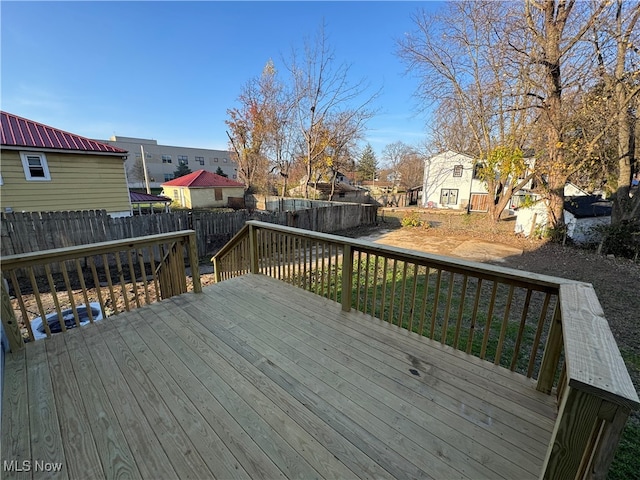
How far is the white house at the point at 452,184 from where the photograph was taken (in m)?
21.8

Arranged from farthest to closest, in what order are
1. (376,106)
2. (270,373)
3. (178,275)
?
(376,106) < (178,275) < (270,373)

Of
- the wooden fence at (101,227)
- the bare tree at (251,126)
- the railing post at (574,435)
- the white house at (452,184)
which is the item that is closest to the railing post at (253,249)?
the railing post at (574,435)

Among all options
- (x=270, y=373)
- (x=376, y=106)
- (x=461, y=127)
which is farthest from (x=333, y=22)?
(x=270, y=373)

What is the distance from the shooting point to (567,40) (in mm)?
7645

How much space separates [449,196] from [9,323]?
26.0 metres

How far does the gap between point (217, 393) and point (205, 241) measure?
7373 millimetres

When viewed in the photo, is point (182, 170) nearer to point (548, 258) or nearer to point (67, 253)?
point (67, 253)

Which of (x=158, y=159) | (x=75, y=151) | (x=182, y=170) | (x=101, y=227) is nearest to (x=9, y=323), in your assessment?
(x=101, y=227)

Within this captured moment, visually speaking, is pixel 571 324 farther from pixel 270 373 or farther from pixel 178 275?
pixel 178 275

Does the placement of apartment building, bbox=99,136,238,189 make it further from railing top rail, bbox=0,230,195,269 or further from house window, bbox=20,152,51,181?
railing top rail, bbox=0,230,195,269

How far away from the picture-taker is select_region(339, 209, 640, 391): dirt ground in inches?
160

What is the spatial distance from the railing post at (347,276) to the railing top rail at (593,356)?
1766 millimetres

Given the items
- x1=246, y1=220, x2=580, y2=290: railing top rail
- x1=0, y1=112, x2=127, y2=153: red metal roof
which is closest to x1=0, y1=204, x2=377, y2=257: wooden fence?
x1=0, y1=112, x2=127, y2=153: red metal roof

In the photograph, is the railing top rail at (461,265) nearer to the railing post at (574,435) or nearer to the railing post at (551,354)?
the railing post at (551,354)
